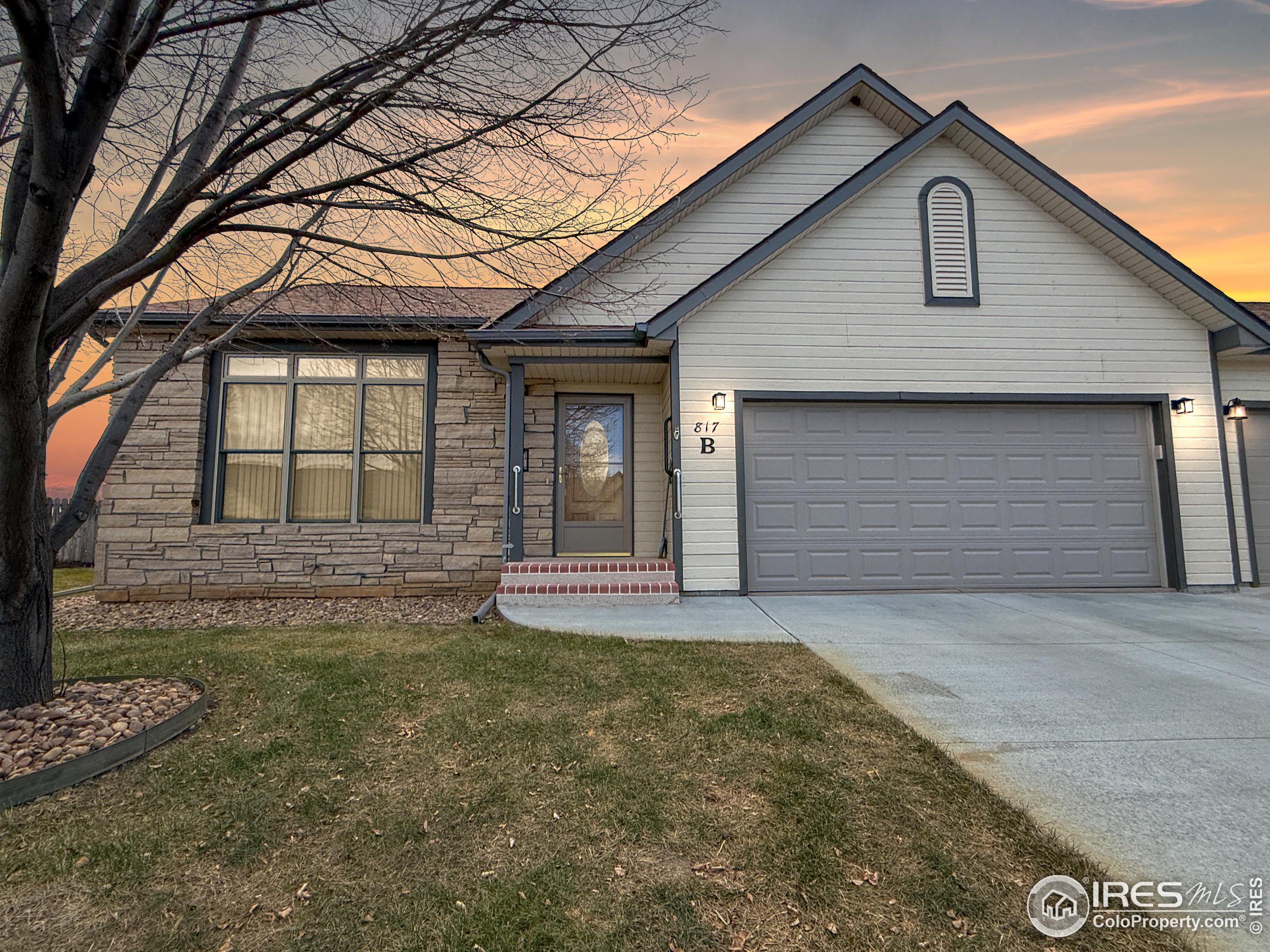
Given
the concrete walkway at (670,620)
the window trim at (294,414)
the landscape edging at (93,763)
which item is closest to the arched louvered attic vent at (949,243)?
the concrete walkway at (670,620)

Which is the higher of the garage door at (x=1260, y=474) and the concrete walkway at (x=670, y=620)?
the garage door at (x=1260, y=474)

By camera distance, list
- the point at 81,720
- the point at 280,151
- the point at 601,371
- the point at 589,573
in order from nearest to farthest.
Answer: the point at 81,720
the point at 280,151
the point at 589,573
the point at 601,371

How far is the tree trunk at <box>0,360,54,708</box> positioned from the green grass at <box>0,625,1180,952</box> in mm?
926

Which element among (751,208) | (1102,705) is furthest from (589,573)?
(751,208)

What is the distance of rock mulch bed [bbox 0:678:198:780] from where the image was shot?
2.59m

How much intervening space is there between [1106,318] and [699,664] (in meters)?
7.21

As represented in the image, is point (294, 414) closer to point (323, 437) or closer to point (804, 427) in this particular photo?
point (323, 437)

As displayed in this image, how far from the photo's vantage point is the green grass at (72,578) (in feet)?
29.3

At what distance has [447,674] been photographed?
13.0 ft

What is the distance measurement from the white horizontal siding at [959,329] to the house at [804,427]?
31 mm

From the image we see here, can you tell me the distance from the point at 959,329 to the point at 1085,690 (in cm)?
495

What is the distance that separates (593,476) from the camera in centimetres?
792

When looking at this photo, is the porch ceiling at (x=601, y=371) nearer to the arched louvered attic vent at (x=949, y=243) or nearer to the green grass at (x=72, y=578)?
the arched louvered attic vent at (x=949, y=243)

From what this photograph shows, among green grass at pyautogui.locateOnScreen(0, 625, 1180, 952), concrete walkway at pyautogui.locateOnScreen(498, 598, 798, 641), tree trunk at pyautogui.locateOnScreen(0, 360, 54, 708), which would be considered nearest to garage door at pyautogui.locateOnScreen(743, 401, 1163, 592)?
concrete walkway at pyautogui.locateOnScreen(498, 598, 798, 641)
